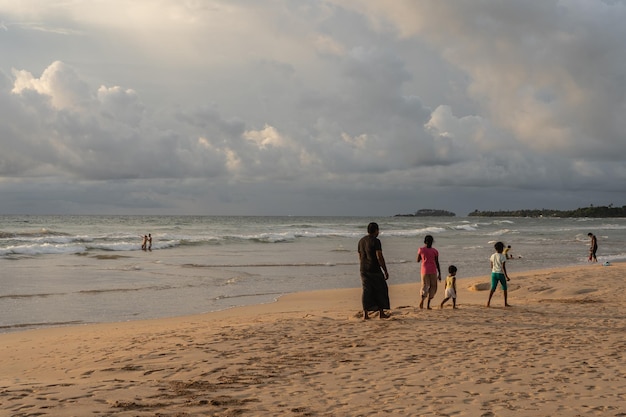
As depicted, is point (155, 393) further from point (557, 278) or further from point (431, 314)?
point (557, 278)

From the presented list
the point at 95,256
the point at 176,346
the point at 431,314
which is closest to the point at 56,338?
the point at 176,346

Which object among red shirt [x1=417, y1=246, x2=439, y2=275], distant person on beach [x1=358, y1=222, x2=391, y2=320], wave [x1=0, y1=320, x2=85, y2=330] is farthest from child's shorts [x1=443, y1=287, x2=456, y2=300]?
wave [x1=0, y1=320, x2=85, y2=330]

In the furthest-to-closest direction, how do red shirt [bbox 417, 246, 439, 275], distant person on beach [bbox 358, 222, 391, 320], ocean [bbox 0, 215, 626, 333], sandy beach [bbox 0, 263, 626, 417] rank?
1. ocean [bbox 0, 215, 626, 333]
2. red shirt [bbox 417, 246, 439, 275]
3. distant person on beach [bbox 358, 222, 391, 320]
4. sandy beach [bbox 0, 263, 626, 417]

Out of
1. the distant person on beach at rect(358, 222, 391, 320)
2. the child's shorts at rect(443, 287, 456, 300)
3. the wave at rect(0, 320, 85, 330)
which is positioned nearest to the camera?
the distant person on beach at rect(358, 222, 391, 320)

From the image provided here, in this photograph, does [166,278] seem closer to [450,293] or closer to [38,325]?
[38,325]

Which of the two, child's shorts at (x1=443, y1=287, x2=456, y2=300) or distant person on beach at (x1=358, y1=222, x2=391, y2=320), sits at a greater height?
distant person on beach at (x1=358, y1=222, x2=391, y2=320)

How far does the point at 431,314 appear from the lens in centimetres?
1102

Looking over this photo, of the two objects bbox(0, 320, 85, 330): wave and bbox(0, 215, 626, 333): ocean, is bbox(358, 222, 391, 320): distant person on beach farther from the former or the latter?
bbox(0, 320, 85, 330): wave

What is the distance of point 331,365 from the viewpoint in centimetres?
730

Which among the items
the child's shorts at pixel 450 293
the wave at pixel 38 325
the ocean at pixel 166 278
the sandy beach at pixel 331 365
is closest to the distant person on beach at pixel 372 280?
the sandy beach at pixel 331 365

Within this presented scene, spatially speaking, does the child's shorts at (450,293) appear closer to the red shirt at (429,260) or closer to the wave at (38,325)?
the red shirt at (429,260)

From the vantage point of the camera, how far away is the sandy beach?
18.8 ft

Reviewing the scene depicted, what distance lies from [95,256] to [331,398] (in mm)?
28142

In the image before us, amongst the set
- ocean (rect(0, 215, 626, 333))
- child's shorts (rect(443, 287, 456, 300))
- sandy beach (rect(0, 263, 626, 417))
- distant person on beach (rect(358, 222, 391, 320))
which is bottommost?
ocean (rect(0, 215, 626, 333))
